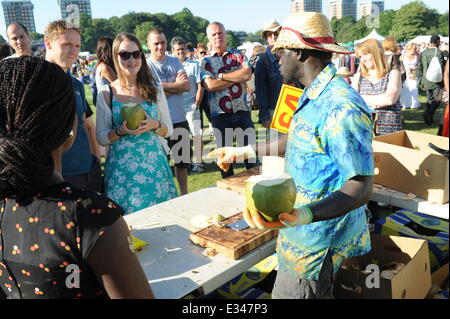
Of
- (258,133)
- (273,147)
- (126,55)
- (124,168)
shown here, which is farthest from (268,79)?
(258,133)

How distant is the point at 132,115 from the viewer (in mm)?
3086

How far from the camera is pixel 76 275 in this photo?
1.12 m

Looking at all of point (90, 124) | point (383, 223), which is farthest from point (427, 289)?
point (90, 124)

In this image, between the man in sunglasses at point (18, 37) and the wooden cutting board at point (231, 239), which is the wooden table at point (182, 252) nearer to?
the wooden cutting board at point (231, 239)

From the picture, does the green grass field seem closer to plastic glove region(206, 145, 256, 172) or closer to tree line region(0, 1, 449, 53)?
plastic glove region(206, 145, 256, 172)

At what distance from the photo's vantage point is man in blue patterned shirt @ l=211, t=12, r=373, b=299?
1.53 meters

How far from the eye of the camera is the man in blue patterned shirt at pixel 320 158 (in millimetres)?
1533

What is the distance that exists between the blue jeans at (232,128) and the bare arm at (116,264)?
3991mm

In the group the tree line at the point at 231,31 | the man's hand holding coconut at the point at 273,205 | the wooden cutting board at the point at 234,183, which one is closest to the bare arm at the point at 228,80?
the wooden cutting board at the point at 234,183

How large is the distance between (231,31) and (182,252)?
90.2 meters

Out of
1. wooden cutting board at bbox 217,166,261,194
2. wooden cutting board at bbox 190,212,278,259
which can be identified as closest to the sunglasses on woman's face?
wooden cutting board at bbox 217,166,261,194

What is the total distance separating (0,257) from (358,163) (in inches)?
49.6
